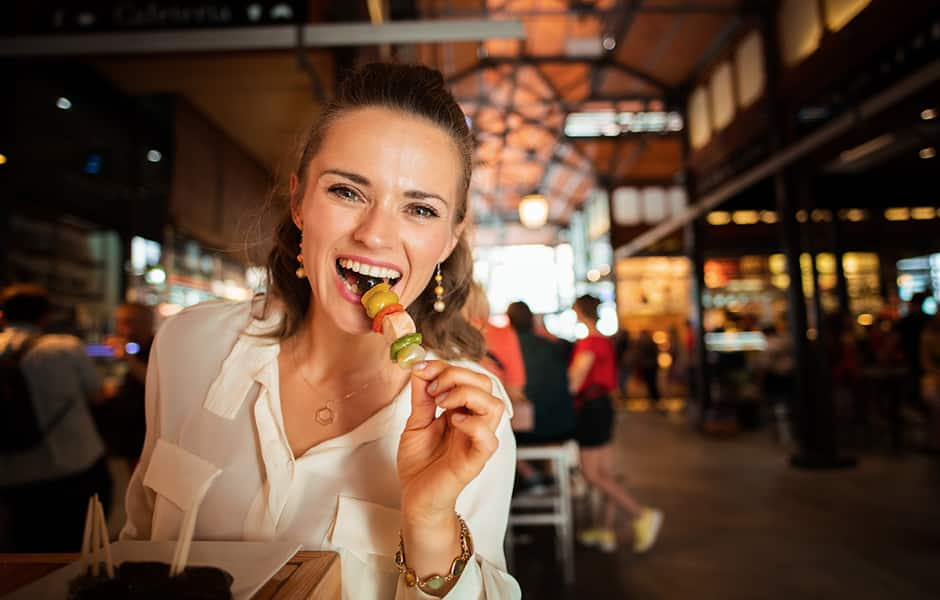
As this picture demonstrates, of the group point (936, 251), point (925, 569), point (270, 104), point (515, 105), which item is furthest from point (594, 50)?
point (925, 569)

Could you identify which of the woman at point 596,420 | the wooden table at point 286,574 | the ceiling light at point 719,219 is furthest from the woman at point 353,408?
the ceiling light at point 719,219

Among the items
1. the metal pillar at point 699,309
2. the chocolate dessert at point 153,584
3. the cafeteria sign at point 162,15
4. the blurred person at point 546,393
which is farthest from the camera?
the metal pillar at point 699,309

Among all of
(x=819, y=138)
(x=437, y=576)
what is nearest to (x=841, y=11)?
(x=819, y=138)

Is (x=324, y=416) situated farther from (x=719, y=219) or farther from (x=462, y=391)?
(x=719, y=219)

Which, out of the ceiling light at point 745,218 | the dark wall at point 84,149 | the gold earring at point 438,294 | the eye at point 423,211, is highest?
the ceiling light at point 745,218

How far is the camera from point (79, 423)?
10.0 ft

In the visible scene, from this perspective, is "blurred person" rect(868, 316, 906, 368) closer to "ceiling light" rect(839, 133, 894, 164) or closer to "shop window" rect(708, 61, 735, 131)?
"ceiling light" rect(839, 133, 894, 164)

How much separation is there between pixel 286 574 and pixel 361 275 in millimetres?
614

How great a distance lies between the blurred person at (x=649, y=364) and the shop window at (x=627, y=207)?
247 centimetres

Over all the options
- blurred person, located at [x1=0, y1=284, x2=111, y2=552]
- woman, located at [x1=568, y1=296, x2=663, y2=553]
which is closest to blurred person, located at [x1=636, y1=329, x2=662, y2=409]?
woman, located at [x1=568, y1=296, x2=663, y2=553]

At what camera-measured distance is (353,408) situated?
1405mm

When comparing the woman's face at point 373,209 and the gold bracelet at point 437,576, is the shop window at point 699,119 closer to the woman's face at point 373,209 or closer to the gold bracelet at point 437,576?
the woman's face at point 373,209

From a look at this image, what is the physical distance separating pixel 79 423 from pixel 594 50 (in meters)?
8.52

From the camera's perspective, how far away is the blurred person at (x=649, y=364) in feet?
39.9
